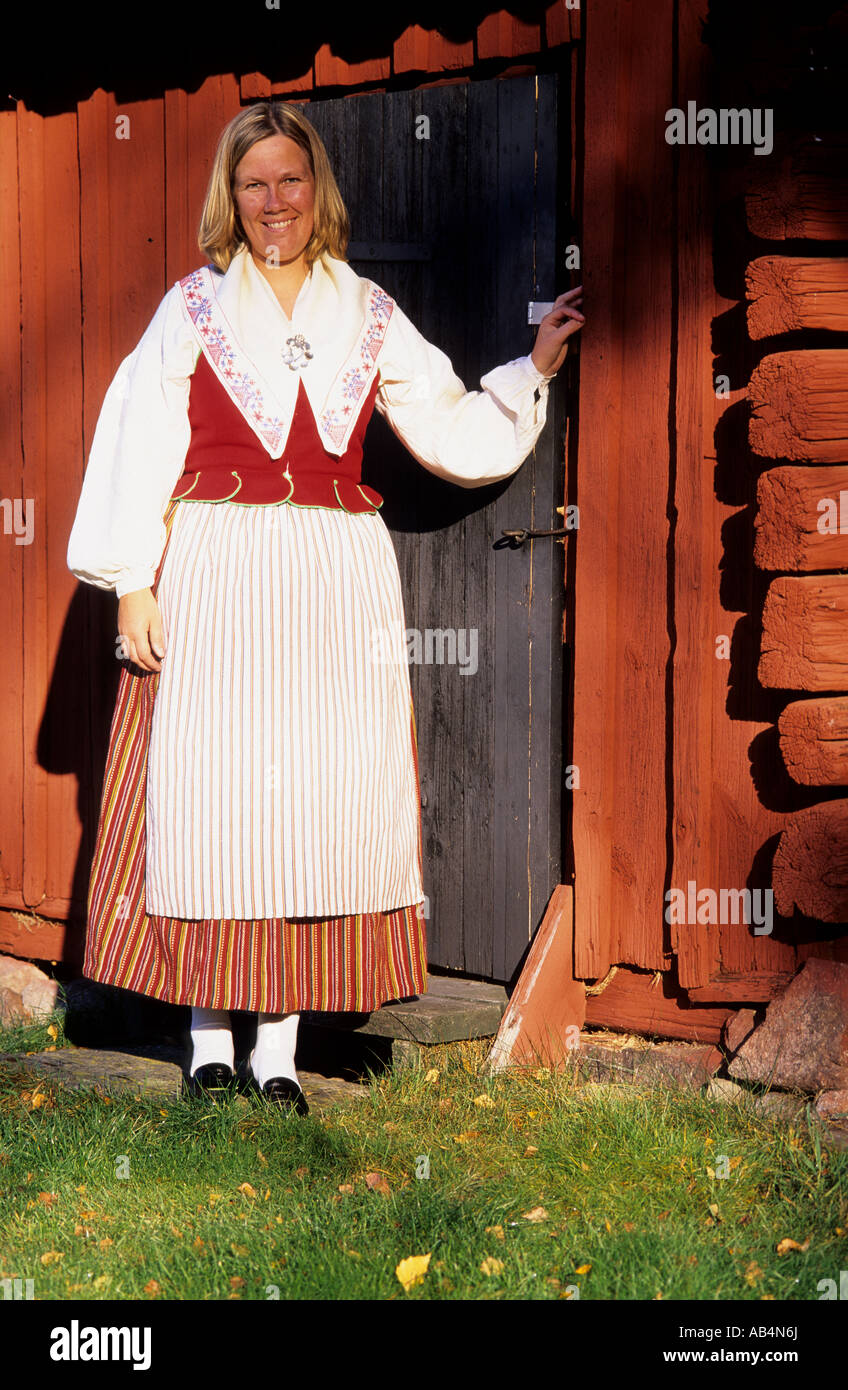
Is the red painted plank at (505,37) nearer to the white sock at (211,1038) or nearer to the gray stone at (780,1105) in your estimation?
the white sock at (211,1038)

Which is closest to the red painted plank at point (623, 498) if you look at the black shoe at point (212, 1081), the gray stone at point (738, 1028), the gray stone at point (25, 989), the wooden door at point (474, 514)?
the wooden door at point (474, 514)

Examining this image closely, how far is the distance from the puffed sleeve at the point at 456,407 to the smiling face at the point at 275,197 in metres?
0.35

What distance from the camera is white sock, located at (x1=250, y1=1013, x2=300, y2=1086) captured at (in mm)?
3668

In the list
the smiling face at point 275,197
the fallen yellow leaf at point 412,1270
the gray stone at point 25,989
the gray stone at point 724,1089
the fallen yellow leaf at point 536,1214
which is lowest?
the gray stone at point 25,989

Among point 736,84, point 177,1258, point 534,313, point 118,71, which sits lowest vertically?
point 177,1258

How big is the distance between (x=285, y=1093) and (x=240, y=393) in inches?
68.3

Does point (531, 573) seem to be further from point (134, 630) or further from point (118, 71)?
point (118, 71)

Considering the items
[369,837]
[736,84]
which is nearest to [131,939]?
[369,837]

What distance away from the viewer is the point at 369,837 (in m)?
3.63

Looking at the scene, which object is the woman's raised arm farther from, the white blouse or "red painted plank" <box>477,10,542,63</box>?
"red painted plank" <box>477,10,542,63</box>

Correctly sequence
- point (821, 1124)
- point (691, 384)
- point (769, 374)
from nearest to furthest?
point (821, 1124), point (769, 374), point (691, 384)

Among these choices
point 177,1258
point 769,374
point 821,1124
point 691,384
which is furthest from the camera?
point 691,384

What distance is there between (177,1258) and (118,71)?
382 cm

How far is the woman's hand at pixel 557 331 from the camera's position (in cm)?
386
